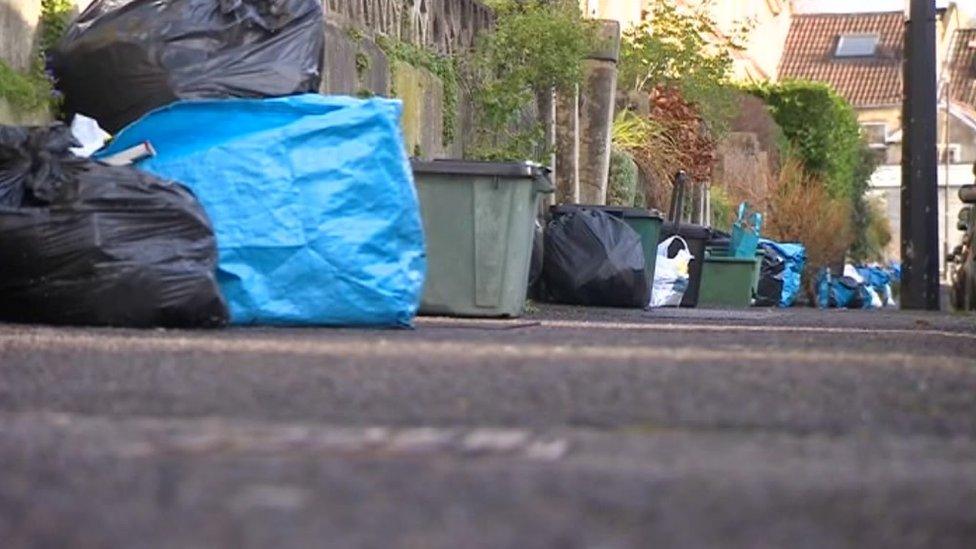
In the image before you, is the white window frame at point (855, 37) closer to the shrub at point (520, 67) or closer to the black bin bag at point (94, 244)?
the shrub at point (520, 67)

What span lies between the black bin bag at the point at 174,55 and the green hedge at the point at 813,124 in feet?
79.6

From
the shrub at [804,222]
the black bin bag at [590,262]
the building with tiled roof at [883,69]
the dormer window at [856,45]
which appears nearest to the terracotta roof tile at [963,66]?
the building with tiled roof at [883,69]

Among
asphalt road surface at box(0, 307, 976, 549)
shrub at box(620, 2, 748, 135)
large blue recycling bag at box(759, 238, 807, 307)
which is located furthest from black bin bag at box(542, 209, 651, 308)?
large blue recycling bag at box(759, 238, 807, 307)

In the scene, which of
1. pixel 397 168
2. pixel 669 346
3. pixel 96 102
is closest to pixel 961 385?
pixel 669 346

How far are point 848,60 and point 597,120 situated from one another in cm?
4809

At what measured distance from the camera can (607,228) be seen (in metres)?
11.0

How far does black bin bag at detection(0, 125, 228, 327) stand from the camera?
5977mm

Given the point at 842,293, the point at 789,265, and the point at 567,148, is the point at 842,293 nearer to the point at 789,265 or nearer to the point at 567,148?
the point at 789,265

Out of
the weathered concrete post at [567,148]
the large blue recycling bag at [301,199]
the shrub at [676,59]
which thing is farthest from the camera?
the shrub at [676,59]

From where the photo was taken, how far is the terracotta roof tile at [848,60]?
→ 60.1m

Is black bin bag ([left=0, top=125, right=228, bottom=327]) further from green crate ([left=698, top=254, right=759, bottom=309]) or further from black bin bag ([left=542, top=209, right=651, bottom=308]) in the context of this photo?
green crate ([left=698, top=254, right=759, bottom=309])

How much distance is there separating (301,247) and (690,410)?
3.21 meters

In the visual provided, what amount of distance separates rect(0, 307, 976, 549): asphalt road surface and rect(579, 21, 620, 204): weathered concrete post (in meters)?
Answer: 9.16

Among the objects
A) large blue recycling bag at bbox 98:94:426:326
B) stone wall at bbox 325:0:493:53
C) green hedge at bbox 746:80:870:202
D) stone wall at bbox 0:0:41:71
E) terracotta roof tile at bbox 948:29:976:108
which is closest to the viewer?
large blue recycling bag at bbox 98:94:426:326
